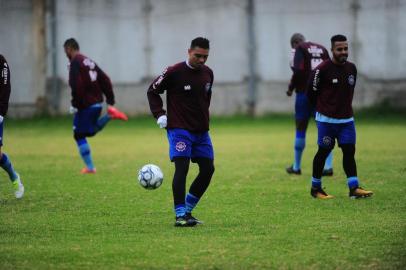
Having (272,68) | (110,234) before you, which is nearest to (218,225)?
(110,234)

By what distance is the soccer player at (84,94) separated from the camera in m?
16.2

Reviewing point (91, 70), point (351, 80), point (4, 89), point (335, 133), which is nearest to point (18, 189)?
point (4, 89)

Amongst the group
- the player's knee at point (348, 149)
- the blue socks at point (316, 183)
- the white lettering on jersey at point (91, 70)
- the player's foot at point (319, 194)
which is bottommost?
the player's foot at point (319, 194)

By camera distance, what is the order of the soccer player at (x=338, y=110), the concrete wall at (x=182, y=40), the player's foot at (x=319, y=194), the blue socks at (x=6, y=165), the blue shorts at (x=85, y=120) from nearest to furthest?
the soccer player at (x=338, y=110) → the player's foot at (x=319, y=194) → the blue socks at (x=6, y=165) → the blue shorts at (x=85, y=120) → the concrete wall at (x=182, y=40)

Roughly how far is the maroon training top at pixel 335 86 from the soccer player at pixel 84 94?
5.56 meters

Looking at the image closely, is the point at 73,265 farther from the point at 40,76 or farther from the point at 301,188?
the point at 40,76

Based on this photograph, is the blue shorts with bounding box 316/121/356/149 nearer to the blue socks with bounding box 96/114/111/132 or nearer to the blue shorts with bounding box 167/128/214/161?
the blue shorts with bounding box 167/128/214/161

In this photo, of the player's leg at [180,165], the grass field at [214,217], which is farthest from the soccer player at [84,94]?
the player's leg at [180,165]

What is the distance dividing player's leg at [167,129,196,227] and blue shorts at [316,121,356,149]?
9.00ft

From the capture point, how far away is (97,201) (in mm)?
12234

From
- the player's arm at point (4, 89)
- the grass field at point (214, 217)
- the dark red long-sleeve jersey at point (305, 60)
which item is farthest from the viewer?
the dark red long-sleeve jersey at point (305, 60)

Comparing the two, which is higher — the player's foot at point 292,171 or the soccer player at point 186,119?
the soccer player at point 186,119

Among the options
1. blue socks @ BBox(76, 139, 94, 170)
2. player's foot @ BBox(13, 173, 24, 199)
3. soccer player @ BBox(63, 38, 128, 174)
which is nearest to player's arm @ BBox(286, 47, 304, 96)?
soccer player @ BBox(63, 38, 128, 174)

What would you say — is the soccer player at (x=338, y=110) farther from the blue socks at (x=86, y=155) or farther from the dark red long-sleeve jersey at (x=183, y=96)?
the blue socks at (x=86, y=155)
